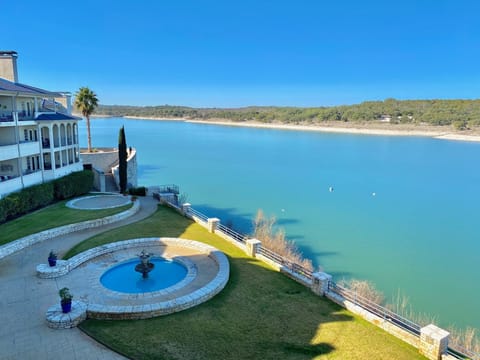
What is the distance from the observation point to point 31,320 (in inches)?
385

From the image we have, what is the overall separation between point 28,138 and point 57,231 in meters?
10.2

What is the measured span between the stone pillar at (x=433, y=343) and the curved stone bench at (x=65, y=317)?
9.23 m

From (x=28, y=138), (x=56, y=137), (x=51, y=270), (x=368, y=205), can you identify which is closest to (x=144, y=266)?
(x=51, y=270)

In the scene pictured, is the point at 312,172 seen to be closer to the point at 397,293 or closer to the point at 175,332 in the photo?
the point at 397,293

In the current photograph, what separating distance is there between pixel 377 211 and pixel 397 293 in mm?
16892

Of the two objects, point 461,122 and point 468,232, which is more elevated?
point 461,122

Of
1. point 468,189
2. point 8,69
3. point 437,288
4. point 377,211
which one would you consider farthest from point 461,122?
point 8,69

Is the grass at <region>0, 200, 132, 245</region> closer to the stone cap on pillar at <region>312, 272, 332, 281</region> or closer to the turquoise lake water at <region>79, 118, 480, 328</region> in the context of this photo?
the turquoise lake water at <region>79, 118, 480, 328</region>

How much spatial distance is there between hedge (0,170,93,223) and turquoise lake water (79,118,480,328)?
35.1ft

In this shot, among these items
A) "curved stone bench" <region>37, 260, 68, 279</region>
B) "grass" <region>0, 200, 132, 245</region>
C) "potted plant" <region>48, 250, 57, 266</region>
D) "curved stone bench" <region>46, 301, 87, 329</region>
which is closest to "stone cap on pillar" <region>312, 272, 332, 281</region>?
"curved stone bench" <region>46, 301, 87, 329</region>

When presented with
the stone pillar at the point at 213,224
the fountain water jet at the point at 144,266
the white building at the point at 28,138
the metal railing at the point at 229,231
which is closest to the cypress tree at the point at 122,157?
the white building at the point at 28,138

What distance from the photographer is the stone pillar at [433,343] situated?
28.6 feet

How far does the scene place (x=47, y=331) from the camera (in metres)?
9.25

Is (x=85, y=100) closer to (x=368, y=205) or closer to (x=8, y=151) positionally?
(x=8, y=151)
